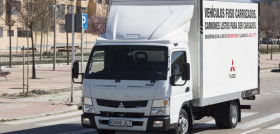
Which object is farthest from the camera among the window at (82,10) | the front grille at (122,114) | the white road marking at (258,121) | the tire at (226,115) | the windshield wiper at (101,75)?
the window at (82,10)

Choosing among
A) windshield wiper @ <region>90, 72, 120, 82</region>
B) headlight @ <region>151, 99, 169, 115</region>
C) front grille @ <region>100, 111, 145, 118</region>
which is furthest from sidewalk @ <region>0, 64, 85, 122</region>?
headlight @ <region>151, 99, 169, 115</region>

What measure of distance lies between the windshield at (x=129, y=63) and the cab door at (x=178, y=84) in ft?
0.88

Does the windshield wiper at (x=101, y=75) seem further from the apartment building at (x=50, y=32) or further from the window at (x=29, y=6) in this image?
the apartment building at (x=50, y=32)

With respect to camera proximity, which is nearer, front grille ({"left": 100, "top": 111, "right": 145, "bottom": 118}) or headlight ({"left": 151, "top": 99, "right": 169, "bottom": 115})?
headlight ({"left": 151, "top": 99, "right": 169, "bottom": 115})

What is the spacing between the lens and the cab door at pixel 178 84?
44.2ft

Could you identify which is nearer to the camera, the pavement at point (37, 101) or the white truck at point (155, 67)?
the white truck at point (155, 67)

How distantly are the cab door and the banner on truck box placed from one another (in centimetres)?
73

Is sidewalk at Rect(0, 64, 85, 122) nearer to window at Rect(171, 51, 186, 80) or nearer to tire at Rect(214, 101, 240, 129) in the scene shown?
tire at Rect(214, 101, 240, 129)

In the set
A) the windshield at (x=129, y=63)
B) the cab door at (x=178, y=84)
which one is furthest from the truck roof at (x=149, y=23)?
the cab door at (x=178, y=84)

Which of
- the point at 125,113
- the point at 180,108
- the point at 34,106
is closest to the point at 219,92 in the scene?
the point at 180,108

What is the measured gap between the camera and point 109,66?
13.8 m

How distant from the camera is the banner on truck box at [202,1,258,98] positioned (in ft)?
48.5

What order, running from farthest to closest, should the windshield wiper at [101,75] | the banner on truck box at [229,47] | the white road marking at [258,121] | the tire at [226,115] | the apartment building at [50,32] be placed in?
the apartment building at [50,32] < the white road marking at [258,121] < the tire at [226,115] < the banner on truck box at [229,47] < the windshield wiper at [101,75]

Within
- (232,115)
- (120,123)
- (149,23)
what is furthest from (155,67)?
(232,115)
